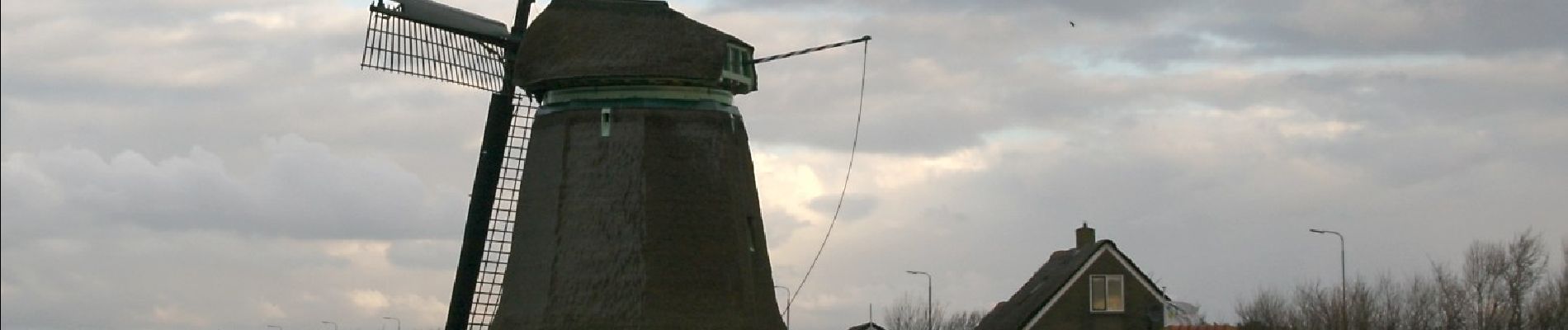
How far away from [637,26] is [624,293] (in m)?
4.92

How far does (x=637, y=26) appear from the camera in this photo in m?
46.4

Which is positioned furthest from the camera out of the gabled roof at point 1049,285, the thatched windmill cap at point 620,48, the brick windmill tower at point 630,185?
the gabled roof at point 1049,285

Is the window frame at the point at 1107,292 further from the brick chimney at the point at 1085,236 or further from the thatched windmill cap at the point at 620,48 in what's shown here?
the thatched windmill cap at the point at 620,48

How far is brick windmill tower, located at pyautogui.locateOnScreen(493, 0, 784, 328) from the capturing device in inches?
1795

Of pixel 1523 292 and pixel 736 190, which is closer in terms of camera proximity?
pixel 736 190

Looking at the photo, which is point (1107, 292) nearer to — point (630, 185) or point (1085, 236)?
point (1085, 236)

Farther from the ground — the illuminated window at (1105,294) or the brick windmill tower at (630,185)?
the illuminated window at (1105,294)

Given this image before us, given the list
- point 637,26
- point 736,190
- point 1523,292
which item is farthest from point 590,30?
point 1523,292

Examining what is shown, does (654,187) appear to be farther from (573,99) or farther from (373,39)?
(373,39)

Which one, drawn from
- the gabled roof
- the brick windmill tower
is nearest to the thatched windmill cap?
the brick windmill tower

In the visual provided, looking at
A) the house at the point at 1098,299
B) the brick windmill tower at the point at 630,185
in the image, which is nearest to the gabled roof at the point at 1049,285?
the house at the point at 1098,299

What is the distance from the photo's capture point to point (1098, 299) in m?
66.1

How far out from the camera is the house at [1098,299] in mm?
65812

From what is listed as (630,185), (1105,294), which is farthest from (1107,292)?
(630,185)
